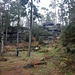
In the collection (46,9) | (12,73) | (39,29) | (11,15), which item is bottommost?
(12,73)

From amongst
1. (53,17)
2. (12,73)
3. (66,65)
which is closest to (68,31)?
(66,65)

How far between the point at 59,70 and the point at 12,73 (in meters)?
4.46

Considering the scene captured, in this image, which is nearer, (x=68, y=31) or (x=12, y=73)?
(x=12, y=73)

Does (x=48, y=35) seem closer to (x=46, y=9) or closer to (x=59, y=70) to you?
(x=46, y=9)

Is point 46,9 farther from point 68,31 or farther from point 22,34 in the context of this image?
point 68,31

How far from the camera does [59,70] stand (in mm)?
14500

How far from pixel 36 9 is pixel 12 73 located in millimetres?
14414

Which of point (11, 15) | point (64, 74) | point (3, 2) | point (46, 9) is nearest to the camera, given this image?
point (64, 74)

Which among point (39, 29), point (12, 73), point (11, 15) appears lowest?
point (12, 73)

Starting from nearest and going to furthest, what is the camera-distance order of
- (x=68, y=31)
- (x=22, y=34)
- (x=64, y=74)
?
(x=64, y=74) → (x=68, y=31) → (x=22, y=34)

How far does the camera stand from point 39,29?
51.0 meters

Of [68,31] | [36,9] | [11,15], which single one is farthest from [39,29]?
[68,31]

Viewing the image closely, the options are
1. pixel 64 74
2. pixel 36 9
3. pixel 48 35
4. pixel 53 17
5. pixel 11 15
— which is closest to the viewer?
pixel 64 74

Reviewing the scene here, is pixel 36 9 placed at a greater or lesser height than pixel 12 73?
greater
